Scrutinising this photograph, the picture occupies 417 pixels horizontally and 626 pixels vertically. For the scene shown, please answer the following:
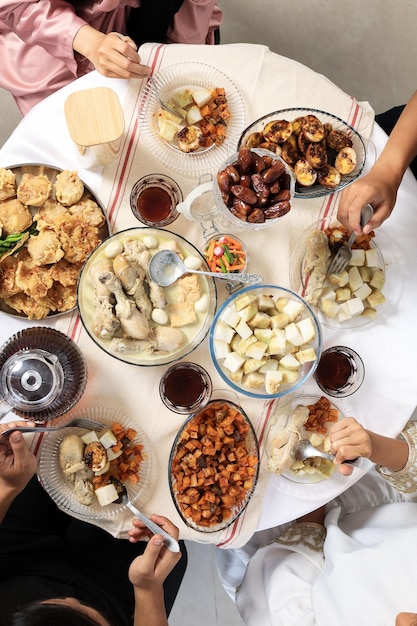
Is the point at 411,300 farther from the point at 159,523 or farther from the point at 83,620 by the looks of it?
the point at 83,620

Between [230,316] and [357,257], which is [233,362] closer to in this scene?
[230,316]

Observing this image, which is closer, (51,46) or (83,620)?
(83,620)

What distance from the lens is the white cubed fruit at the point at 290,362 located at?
1585mm

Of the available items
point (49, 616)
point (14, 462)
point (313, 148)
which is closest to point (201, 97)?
point (313, 148)

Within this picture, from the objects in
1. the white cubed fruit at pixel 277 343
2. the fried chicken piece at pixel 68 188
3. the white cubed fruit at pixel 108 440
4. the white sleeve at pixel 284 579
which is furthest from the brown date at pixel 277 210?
the white sleeve at pixel 284 579

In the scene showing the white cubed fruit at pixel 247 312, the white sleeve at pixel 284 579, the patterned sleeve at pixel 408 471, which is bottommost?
the white sleeve at pixel 284 579

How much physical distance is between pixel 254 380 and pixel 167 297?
0.35 m

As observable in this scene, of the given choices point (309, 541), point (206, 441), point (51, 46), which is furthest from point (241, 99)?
point (309, 541)

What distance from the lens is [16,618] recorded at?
1363 mm

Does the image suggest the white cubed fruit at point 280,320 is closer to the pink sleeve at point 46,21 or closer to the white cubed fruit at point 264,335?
the white cubed fruit at point 264,335

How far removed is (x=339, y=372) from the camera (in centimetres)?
169

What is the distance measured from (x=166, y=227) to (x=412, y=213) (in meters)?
0.77

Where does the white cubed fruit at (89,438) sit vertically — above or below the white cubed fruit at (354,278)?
below

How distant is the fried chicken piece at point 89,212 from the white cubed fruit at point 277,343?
2.00 ft
